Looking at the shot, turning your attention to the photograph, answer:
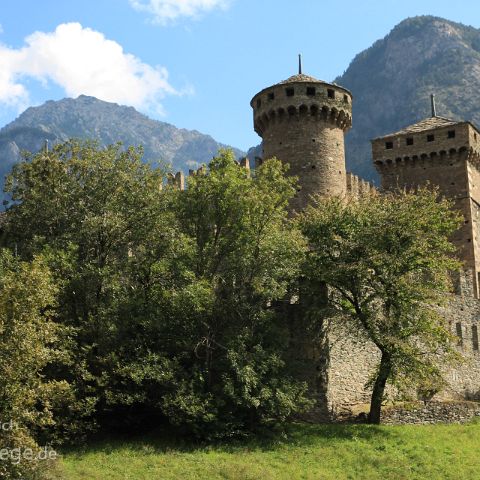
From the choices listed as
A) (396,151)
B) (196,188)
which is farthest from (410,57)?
(196,188)

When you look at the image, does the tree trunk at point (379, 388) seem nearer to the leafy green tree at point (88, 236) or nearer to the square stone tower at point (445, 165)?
the leafy green tree at point (88, 236)

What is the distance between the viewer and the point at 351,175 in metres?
37.3

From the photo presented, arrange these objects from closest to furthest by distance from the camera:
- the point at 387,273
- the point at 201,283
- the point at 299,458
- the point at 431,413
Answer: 1. the point at 299,458
2. the point at 201,283
3. the point at 387,273
4. the point at 431,413

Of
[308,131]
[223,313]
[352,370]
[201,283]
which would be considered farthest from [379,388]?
[308,131]

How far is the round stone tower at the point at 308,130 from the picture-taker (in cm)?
3431

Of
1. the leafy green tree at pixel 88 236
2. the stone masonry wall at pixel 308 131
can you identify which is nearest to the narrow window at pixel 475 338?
the stone masonry wall at pixel 308 131

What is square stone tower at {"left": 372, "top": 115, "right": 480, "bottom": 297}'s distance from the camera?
4147 centimetres

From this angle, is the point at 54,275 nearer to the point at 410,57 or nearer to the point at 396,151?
the point at 396,151

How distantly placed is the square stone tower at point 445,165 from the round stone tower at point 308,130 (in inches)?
332

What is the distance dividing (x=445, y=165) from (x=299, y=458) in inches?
1044

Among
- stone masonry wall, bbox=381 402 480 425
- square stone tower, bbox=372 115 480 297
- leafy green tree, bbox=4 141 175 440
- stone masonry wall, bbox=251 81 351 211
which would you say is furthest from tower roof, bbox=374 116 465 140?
leafy green tree, bbox=4 141 175 440

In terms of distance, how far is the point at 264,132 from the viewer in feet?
119

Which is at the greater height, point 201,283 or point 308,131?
point 308,131

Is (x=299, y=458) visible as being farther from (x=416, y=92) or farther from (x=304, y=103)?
(x=416, y=92)
